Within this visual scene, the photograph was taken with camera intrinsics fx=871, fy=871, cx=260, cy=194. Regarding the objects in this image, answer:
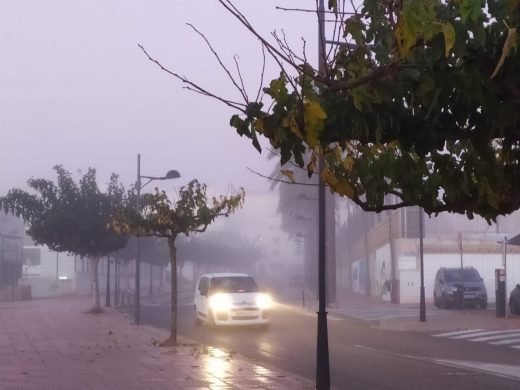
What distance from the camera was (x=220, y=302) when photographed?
1062 inches

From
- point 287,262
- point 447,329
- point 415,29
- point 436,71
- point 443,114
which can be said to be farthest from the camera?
point 287,262

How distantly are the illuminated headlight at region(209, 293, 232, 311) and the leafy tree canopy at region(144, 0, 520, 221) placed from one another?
19.6 metres

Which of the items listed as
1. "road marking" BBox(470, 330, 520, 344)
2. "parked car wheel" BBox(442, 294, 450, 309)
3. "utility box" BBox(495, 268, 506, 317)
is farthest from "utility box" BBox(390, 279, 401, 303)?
"road marking" BBox(470, 330, 520, 344)

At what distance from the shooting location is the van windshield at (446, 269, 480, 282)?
37688mm

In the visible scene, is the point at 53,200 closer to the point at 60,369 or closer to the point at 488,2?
the point at 60,369

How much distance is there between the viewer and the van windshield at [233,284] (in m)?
28.0

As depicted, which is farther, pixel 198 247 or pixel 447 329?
pixel 198 247

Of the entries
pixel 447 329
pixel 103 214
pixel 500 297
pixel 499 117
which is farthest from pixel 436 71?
pixel 103 214

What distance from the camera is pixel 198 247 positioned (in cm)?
8806

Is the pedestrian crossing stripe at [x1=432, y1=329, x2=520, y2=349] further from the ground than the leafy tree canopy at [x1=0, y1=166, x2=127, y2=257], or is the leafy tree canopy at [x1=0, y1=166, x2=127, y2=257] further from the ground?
the leafy tree canopy at [x1=0, y1=166, x2=127, y2=257]

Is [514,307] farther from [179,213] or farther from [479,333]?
[179,213]

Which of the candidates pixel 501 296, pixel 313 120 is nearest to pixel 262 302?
pixel 501 296

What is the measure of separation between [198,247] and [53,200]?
50089mm

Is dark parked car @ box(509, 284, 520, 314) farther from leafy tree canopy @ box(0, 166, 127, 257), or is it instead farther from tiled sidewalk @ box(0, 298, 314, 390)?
leafy tree canopy @ box(0, 166, 127, 257)
